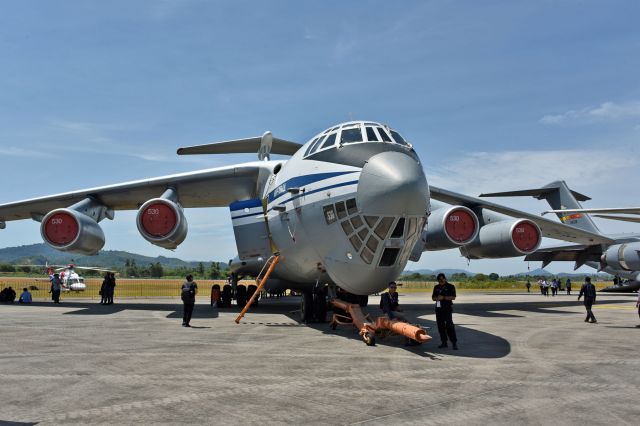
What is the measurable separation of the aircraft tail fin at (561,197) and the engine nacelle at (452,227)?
15890 millimetres

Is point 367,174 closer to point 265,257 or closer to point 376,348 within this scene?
point 376,348

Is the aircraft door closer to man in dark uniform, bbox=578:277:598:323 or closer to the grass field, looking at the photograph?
man in dark uniform, bbox=578:277:598:323

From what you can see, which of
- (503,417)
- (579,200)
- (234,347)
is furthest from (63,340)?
(579,200)

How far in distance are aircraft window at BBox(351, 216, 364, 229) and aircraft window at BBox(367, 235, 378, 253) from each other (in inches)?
11.5

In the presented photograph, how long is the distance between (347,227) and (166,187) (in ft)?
32.4

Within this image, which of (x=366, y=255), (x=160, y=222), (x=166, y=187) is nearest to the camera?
(x=366, y=255)

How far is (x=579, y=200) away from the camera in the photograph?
31672 mm

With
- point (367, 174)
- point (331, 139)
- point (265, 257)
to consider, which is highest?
point (331, 139)

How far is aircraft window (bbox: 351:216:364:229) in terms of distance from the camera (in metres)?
8.27

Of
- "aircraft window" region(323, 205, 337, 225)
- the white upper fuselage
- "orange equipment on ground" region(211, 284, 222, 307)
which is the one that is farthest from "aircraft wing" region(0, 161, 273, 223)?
"aircraft window" region(323, 205, 337, 225)

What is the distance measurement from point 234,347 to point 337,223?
9.17ft

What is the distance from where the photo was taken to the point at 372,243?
836 centimetres

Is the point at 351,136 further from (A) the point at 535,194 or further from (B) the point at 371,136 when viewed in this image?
(A) the point at 535,194

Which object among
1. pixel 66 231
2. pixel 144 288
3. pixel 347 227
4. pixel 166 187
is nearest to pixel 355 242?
pixel 347 227
